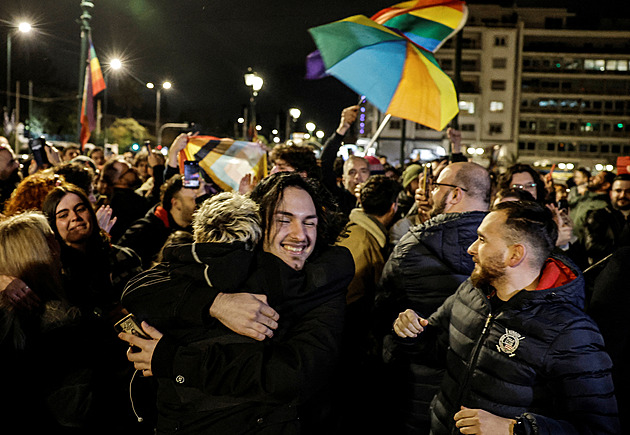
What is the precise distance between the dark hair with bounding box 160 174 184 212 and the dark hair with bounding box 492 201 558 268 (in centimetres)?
380

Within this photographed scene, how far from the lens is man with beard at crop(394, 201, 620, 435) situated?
7.73 ft

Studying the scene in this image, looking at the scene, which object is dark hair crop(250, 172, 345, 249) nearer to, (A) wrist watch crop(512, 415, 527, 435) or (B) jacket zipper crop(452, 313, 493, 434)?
(B) jacket zipper crop(452, 313, 493, 434)

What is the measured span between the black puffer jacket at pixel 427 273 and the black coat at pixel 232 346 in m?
1.25

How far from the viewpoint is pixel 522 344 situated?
→ 251cm

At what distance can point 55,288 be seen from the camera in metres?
3.23

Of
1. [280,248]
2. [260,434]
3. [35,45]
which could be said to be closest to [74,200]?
[280,248]

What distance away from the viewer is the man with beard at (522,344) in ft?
7.73

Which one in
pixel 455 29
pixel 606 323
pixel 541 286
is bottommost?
pixel 606 323

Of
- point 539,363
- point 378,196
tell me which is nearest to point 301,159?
point 378,196

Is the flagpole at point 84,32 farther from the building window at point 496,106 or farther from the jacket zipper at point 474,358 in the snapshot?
the building window at point 496,106

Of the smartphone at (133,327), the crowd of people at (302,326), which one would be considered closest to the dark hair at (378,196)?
the crowd of people at (302,326)

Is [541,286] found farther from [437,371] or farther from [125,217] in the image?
[125,217]

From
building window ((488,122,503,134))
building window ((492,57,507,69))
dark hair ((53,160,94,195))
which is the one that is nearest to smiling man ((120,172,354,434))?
dark hair ((53,160,94,195))

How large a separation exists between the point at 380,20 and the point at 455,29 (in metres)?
0.95
